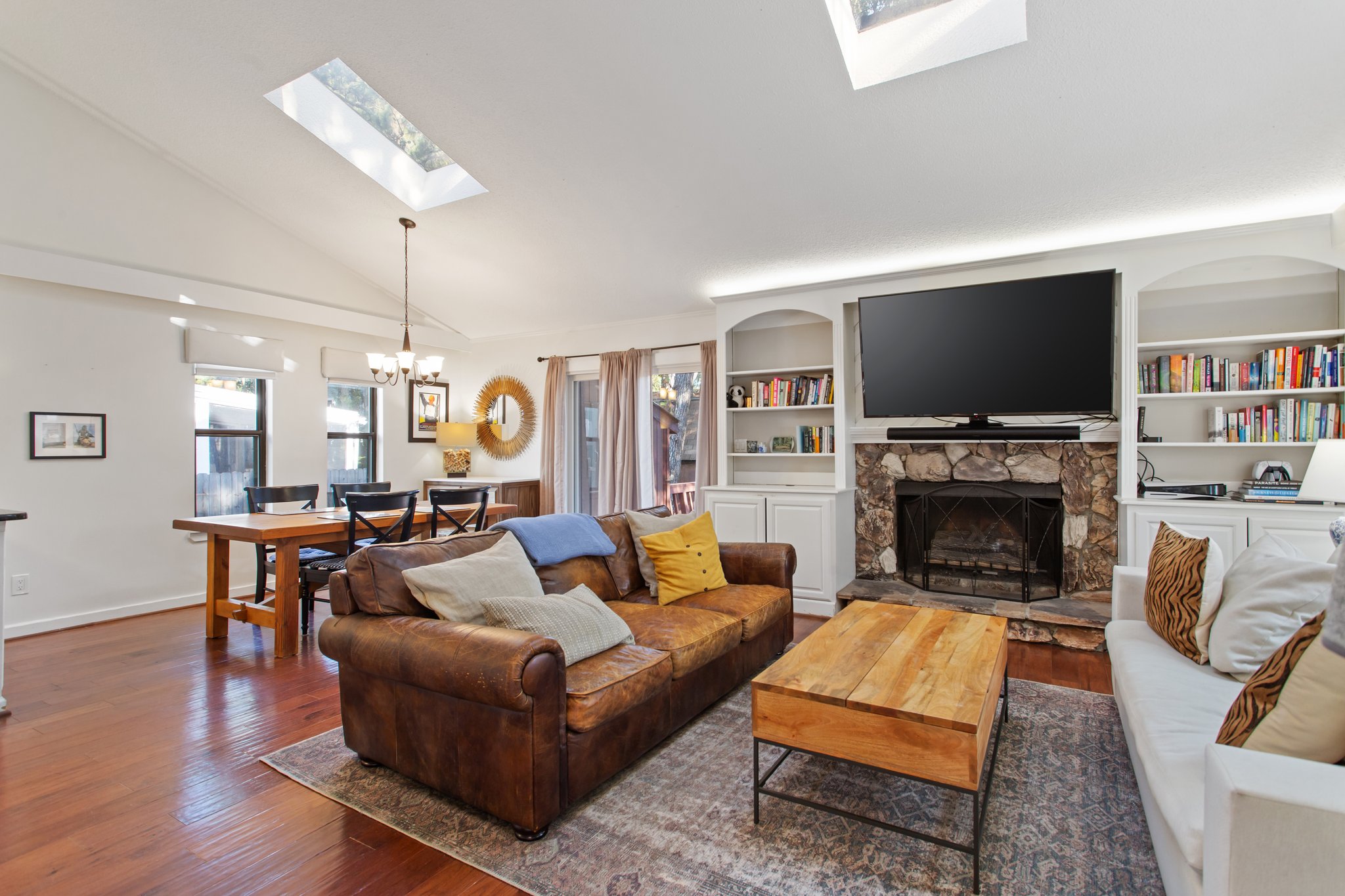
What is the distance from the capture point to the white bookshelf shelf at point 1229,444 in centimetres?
359

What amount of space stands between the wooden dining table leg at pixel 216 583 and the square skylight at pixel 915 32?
14.6ft

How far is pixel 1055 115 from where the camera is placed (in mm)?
3092

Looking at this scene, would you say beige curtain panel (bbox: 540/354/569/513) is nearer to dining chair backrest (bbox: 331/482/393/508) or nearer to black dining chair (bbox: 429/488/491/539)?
dining chair backrest (bbox: 331/482/393/508)

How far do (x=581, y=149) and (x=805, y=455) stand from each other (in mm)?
2689

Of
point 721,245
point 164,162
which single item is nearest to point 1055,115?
point 721,245

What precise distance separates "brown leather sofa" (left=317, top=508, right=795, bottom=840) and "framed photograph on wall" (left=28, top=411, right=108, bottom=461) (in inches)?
132

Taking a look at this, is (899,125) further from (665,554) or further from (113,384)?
(113,384)

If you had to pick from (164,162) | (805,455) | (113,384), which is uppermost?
(164,162)

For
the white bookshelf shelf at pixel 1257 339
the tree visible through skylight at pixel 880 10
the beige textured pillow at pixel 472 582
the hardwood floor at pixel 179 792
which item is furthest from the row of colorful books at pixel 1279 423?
the hardwood floor at pixel 179 792

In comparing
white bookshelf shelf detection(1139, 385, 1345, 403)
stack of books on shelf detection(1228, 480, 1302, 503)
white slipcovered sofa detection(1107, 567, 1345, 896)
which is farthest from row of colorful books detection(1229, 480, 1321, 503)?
white slipcovered sofa detection(1107, 567, 1345, 896)

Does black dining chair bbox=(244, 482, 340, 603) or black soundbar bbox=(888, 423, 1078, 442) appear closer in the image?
black soundbar bbox=(888, 423, 1078, 442)

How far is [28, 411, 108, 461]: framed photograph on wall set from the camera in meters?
4.16

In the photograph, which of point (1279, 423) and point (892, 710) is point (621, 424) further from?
point (1279, 423)

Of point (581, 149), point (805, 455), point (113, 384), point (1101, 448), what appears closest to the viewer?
point (581, 149)
